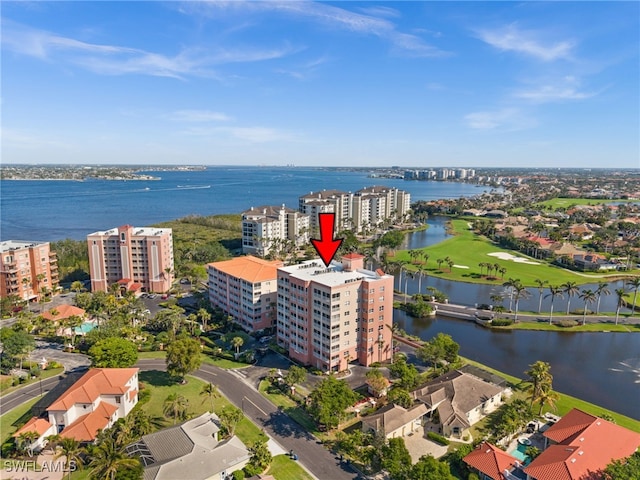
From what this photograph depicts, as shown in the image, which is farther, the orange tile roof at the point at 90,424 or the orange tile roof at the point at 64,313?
the orange tile roof at the point at 64,313

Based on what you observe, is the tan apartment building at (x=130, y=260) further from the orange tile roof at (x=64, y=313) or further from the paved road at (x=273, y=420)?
the paved road at (x=273, y=420)

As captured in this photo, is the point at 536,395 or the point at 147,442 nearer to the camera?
the point at 147,442

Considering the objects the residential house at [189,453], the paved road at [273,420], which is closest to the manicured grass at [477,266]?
the paved road at [273,420]

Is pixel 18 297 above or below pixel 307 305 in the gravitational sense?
below

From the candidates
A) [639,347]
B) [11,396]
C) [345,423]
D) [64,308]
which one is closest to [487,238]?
[639,347]

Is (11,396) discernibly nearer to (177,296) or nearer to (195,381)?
(195,381)

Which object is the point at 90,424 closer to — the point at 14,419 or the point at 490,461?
the point at 14,419

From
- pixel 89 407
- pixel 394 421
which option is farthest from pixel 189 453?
pixel 394 421
